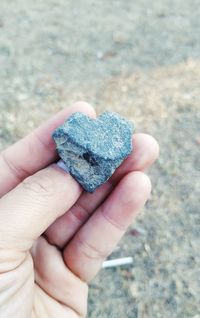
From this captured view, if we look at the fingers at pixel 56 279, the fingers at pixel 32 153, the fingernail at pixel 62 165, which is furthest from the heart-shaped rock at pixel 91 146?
the fingers at pixel 56 279

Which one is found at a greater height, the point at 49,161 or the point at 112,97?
the point at 49,161

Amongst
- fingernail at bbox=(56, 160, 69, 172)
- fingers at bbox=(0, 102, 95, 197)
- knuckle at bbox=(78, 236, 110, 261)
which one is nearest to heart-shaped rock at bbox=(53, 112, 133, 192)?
fingernail at bbox=(56, 160, 69, 172)

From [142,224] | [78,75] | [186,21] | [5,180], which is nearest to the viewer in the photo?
[5,180]

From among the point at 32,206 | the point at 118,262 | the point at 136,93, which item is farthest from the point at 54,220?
the point at 136,93

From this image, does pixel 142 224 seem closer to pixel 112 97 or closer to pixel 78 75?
pixel 112 97

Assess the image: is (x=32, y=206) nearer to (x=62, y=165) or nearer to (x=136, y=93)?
(x=62, y=165)

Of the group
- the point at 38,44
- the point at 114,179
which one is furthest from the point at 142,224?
the point at 38,44

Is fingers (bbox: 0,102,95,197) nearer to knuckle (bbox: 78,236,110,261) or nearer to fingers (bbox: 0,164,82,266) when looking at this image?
fingers (bbox: 0,164,82,266)
